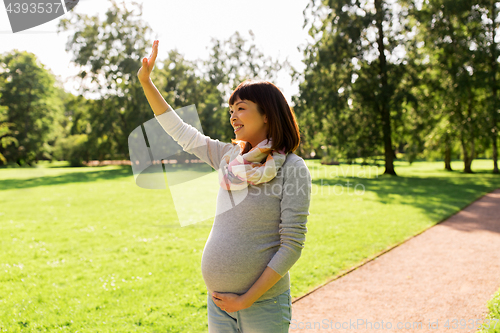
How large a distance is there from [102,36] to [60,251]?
3473cm

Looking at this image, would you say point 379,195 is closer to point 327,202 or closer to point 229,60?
point 327,202

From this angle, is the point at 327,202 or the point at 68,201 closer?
the point at 327,202

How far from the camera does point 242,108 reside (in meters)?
1.65

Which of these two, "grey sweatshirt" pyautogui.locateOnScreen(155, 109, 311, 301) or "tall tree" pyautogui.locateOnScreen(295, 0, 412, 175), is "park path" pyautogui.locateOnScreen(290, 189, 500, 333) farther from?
"tall tree" pyautogui.locateOnScreen(295, 0, 412, 175)

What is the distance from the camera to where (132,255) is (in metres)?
6.64

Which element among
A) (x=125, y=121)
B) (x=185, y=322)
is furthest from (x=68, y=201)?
(x=125, y=121)

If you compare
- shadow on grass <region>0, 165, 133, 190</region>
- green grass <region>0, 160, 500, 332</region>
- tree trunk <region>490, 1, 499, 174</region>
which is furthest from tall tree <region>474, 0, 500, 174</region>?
shadow on grass <region>0, 165, 133, 190</region>

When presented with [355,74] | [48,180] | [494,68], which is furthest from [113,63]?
[494,68]

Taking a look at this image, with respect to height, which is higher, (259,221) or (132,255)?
(259,221)

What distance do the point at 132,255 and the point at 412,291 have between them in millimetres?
5118

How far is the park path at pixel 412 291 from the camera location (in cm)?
388

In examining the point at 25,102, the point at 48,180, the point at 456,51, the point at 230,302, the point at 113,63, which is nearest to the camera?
the point at 230,302

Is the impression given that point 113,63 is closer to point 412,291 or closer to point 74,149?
point 74,149

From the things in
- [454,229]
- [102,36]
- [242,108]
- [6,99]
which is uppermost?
[102,36]
